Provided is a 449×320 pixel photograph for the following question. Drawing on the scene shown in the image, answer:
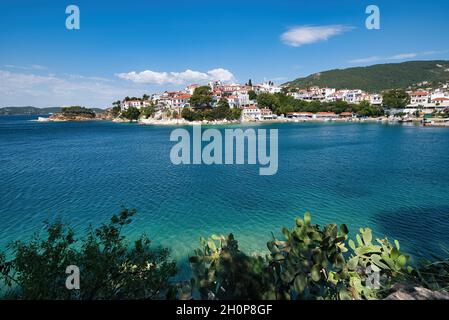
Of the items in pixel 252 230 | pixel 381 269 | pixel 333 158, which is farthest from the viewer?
pixel 333 158

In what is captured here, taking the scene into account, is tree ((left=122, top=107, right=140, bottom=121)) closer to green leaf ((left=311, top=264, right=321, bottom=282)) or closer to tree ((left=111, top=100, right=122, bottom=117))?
tree ((left=111, top=100, right=122, bottom=117))

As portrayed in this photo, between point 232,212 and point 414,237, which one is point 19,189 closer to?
point 232,212

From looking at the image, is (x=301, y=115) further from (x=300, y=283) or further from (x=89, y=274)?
(x=89, y=274)

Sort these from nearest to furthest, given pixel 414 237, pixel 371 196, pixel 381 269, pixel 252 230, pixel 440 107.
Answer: pixel 381 269 < pixel 414 237 < pixel 252 230 < pixel 371 196 < pixel 440 107

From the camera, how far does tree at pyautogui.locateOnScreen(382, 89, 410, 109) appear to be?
104312 mm

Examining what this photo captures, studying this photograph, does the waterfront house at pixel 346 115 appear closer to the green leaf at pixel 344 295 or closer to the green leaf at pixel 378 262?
the green leaf at pixel 378 262

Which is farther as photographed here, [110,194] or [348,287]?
[110,194]

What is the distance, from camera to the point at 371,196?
65.8ft

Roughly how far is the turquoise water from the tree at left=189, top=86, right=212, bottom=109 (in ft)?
237

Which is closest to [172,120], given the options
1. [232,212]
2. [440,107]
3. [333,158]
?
[333,158]

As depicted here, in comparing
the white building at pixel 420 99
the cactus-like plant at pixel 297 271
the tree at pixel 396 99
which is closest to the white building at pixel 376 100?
the tree at pixel 396 99

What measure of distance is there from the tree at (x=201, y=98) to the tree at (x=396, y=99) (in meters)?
75.3

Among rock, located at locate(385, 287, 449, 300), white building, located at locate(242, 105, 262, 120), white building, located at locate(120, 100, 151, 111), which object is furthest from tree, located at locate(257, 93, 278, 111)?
rock, located at locate(385, 287, 449, 300)

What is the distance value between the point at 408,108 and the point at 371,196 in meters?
116
